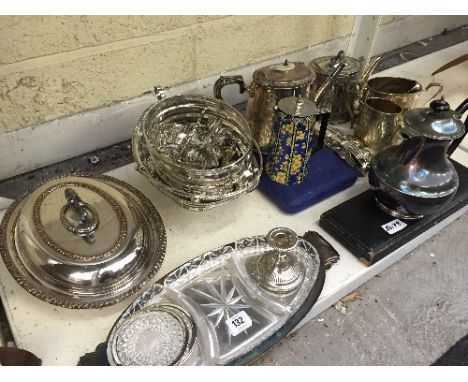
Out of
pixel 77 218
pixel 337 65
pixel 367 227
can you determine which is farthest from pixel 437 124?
pixel 77 218

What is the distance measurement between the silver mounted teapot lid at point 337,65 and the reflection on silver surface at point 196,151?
27 centimetres

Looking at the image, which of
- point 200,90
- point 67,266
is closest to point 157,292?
point 67,266

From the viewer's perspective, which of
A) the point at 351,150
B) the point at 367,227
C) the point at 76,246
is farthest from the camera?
the point at 351,150

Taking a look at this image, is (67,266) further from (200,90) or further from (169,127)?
(200,90)

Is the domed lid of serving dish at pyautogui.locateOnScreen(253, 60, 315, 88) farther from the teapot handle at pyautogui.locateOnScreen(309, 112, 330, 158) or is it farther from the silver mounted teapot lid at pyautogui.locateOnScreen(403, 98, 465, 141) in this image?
the silver mounted teapot lid at pyautogui.locateOnScreen(403, 98, 465, 141)

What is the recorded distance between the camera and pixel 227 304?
0.67 meters

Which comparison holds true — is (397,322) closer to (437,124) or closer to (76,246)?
(437,124)

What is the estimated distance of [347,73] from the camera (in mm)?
963

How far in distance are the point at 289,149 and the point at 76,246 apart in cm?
40

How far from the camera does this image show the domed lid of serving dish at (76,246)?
2.14ft

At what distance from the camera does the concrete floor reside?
28.1 inches

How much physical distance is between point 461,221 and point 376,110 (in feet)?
1.01

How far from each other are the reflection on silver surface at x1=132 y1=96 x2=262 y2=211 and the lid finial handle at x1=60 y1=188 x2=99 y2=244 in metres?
0.11
